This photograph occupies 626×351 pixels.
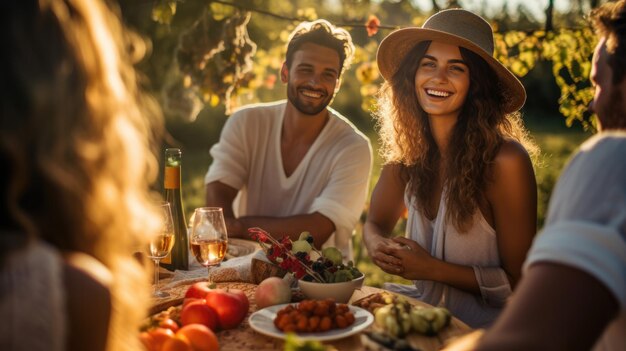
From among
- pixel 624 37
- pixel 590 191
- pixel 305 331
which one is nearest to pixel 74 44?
pixel 590 191

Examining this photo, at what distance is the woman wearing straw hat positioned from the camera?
3.17 meters

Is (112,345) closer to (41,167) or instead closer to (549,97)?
(41,167)

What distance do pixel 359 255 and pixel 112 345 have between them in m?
7.29

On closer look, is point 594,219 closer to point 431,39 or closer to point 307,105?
point 431,39

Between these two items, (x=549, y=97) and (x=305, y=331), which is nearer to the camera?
(x=305, y=331)

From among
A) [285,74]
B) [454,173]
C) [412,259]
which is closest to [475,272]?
[412,259]

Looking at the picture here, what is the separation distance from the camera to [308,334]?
2.08 meters

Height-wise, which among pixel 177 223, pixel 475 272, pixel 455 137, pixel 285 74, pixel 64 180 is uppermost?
pixel 285 74

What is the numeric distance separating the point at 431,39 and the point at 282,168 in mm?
1654

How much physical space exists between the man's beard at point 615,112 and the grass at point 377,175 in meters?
1.90

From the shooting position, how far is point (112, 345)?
1.29m

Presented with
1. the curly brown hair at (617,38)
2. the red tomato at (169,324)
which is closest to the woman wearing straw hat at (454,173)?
the red tomato at (169,324)

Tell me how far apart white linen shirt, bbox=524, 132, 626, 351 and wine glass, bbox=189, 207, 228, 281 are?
1573 millimetres

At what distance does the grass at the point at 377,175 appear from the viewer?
8.30 m
